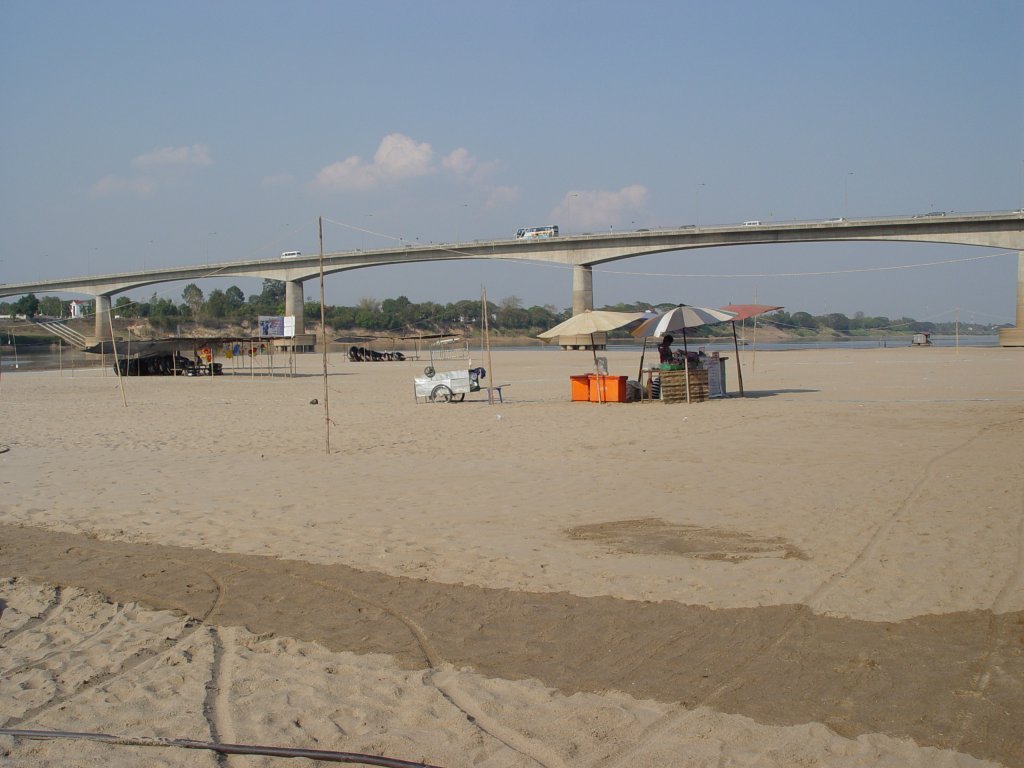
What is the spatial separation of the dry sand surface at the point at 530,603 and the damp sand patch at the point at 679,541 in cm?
4

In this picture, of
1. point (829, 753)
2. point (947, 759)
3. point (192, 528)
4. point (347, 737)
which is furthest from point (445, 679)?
point (192, 528)

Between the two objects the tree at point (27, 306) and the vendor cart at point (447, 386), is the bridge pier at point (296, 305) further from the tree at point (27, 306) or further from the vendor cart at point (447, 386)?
the vendor cart at point (447, 386)

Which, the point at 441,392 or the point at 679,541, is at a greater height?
the point at 441,392

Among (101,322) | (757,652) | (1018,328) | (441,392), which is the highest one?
(101,322)

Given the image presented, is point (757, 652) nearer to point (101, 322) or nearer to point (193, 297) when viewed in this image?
point (101, 322)

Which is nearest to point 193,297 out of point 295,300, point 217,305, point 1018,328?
point 217,305

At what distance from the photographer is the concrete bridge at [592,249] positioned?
54.2 m

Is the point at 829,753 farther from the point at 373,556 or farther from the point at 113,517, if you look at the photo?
the point at 113,517

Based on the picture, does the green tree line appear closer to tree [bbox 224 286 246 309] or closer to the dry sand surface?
tree [bbox 224 286 246 309]

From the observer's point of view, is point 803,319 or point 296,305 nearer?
point 296,305

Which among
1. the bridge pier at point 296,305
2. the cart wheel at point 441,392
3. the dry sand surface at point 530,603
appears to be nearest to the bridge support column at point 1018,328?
the cart wheel at point 441,392

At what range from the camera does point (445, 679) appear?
14.5 ft

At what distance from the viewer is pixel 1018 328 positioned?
176 feet

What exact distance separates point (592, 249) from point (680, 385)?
160ft
